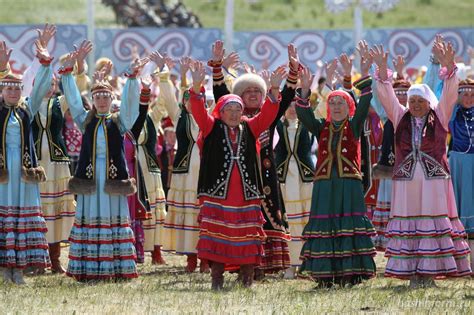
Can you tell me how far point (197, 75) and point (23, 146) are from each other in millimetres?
→ 1786

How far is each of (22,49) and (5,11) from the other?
18.4 meters

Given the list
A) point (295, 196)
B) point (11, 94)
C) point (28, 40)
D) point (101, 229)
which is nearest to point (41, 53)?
point (11, 94)

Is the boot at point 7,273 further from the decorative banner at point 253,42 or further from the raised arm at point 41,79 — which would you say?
the decorative banner at point 253,42

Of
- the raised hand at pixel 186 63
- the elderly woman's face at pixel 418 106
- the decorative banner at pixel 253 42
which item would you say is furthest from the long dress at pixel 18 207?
the decorative banner at pixel 253 42

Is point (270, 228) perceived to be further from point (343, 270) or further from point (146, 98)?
point (146, 98)

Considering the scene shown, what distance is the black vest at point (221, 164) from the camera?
11023 millimetres

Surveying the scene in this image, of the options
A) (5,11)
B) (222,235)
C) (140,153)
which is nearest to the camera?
(222,235)

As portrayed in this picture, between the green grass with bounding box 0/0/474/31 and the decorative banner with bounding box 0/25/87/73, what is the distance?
15.7 meters

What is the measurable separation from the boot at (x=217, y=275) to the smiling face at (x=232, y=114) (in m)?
1.18

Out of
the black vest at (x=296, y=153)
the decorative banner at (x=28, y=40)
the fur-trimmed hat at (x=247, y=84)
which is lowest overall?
the black vest at (x=296, y=153)

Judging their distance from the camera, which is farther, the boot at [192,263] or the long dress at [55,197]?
the boot at [192,263]

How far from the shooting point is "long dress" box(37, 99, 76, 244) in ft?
43.8

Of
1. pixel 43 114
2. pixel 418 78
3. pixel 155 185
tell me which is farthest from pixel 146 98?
pixel 418 78

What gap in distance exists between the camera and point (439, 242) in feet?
36.8
